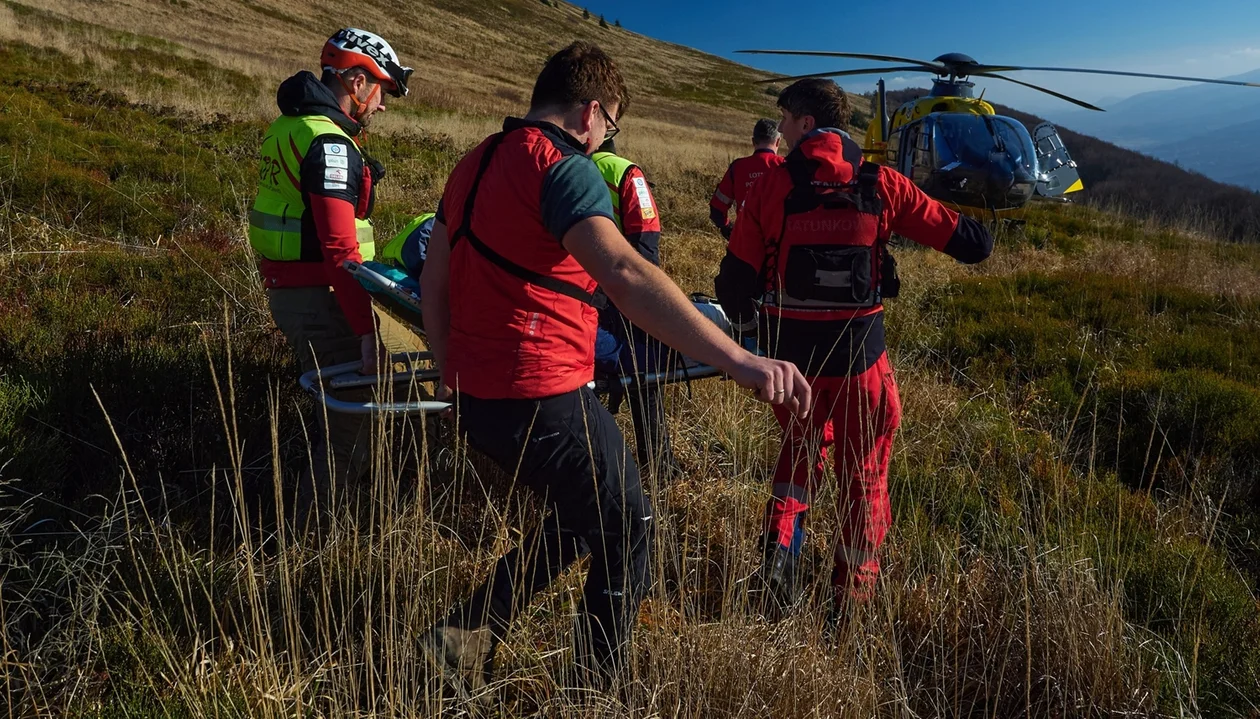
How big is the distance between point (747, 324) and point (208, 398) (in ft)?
Result: 9.82

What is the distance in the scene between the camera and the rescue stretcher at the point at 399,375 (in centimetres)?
259

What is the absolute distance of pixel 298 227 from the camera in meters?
3.22

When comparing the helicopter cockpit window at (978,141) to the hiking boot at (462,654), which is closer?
the hiking boot at (462,654)

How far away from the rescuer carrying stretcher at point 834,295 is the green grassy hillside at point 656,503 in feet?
0.71

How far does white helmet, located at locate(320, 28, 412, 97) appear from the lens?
331cm

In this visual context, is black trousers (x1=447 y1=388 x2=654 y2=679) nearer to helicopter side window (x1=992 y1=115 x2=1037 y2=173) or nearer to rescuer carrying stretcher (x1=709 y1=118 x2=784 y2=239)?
rescuer carrying stretcher (x1=709 y1=118 x2=784 y2=239)

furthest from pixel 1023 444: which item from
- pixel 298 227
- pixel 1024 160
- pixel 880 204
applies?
pixel 1024 160

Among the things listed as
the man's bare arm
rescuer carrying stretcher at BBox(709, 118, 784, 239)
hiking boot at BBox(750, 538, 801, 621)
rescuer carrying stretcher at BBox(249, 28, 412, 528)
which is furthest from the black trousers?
rescuer carrying stretcher at BBox(709, 118, 784, 239)

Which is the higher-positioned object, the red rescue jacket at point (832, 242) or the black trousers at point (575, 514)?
the red rescue jacket at point (832, 242)

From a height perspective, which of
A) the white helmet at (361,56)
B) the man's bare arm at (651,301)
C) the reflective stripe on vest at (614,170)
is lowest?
the man's bare arm at (651,301)

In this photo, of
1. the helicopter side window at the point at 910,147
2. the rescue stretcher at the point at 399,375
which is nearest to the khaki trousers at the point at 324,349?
the rescue stretcher at the point at 399,375

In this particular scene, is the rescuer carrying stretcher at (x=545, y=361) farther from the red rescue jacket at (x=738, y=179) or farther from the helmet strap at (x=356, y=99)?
the red rescue jacket at (x=738, y=179)

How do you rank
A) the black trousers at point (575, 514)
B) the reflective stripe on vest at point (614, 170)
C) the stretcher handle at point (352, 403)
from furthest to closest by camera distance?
the reflective stripe on vest at point (614, 170) → the stretcher handle at point (352, 403) → the black trousers at point (575, 514)

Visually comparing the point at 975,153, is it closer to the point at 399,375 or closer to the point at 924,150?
the point at 924,150
